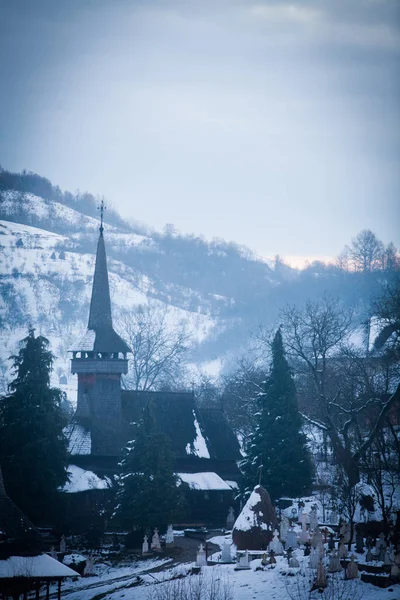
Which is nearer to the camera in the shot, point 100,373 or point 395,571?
point 395,571

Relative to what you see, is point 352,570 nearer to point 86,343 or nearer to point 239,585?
point 239,585

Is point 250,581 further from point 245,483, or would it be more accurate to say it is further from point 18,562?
point 245,483

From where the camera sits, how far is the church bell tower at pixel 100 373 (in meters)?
51.1

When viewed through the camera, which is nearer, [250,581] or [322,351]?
[250,581]

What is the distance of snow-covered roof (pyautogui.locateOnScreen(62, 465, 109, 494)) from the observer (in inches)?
1789

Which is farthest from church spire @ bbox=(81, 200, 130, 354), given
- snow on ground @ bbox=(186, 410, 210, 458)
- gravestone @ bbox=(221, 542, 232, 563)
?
gravestone @ bbox=(221, 542, 232, 563)

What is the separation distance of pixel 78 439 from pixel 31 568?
870 inches

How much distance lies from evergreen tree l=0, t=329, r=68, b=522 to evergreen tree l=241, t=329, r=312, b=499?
10.3 metres

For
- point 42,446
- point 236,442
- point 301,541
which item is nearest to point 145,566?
point 301,541

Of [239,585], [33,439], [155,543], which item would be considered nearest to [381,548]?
[239,585]

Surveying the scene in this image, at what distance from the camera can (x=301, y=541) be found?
34.3 metres

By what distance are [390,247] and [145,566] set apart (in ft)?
363

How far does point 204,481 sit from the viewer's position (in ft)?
164

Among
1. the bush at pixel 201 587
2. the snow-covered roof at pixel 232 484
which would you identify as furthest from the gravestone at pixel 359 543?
the snow-covered roof at pixel 232 484
